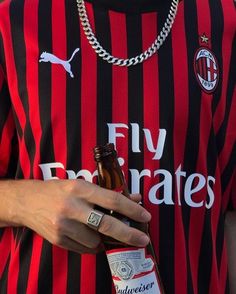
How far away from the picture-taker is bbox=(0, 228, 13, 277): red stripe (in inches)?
51.7

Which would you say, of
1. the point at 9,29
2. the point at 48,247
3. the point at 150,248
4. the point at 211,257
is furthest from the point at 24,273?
the point at 9,29

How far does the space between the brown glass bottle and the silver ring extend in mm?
52

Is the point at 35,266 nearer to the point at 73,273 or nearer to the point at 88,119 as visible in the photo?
the point at 73,273

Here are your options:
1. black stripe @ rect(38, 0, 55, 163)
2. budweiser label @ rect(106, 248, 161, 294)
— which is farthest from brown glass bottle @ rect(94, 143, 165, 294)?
black stripe @ rect(38, 0, 55, 163)

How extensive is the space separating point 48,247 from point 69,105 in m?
0.28

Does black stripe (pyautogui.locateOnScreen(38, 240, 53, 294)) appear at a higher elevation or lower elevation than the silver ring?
lower

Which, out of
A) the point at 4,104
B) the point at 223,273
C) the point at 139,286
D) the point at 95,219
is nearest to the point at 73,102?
the point at 4,104

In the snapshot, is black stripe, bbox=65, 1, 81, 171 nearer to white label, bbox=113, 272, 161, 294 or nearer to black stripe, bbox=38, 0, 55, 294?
black stripe, bbox=38, 0, 55, 294

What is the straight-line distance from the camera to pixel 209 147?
51.6 inches

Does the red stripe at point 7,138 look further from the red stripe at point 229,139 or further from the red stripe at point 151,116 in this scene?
the red stripe at point 229,139

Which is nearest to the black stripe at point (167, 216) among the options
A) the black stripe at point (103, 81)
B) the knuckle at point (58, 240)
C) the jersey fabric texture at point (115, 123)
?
the jersey fabric texture at point (115, 123)

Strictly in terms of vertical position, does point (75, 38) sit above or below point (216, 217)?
above

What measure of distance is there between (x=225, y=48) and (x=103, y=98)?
0.98 ft

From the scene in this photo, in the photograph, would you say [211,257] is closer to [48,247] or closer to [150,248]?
[150,248]
